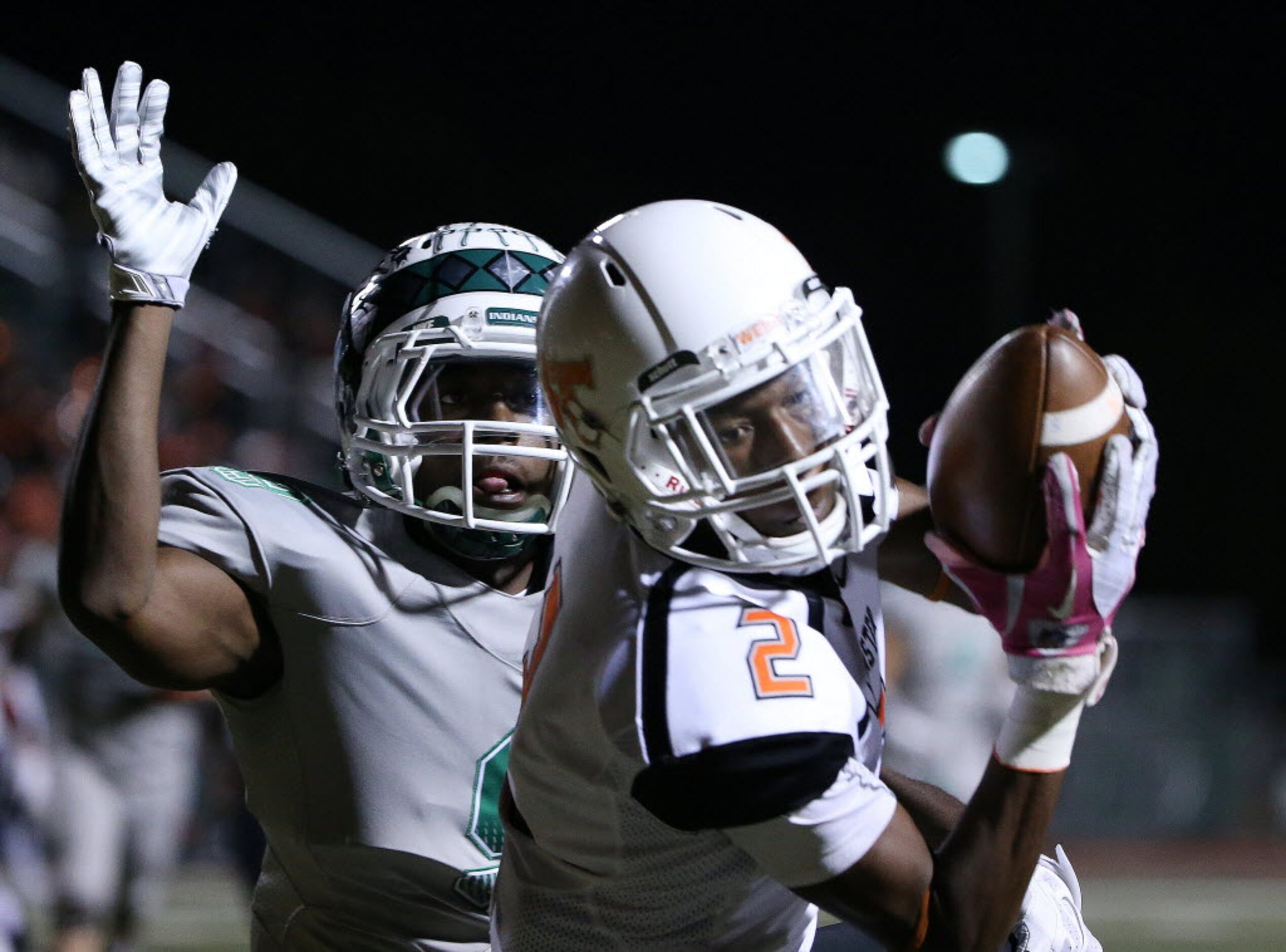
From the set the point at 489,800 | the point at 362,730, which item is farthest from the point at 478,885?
the point at 362,730

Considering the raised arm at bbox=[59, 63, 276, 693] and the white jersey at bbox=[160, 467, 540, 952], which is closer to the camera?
the raised arm at bbox=[59, 63, 276, 693]

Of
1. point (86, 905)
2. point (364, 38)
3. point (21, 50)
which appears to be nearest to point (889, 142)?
point (364, 38)

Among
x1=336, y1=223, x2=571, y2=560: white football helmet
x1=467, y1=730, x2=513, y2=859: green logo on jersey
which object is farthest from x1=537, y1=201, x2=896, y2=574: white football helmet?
x1=467, y1=730, x2=513, y2=859: green logo on jersey

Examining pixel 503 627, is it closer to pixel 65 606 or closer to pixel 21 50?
pixel 65 606

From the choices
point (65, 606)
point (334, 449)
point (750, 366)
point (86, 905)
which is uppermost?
point (750, 366)

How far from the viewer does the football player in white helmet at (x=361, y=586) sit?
1.92m

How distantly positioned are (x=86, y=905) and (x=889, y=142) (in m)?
12.9

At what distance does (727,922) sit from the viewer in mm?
1674

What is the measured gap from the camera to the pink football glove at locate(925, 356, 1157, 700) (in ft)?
5.12

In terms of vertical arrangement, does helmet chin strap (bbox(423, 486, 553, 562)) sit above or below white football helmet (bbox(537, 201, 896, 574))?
below

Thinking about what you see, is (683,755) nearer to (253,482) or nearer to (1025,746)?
(1025,746)

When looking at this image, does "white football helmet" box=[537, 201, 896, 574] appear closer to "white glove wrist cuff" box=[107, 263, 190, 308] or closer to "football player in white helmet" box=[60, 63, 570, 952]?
"football player in white helmet" box=[60, 63, 570, 952]

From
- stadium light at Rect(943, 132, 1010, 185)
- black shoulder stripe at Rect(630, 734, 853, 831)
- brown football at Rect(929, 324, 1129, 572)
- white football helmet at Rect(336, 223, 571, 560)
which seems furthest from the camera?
stadium light at Rect(943, 132, 1010, 185)

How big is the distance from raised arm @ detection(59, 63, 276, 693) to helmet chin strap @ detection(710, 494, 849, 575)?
65cm
